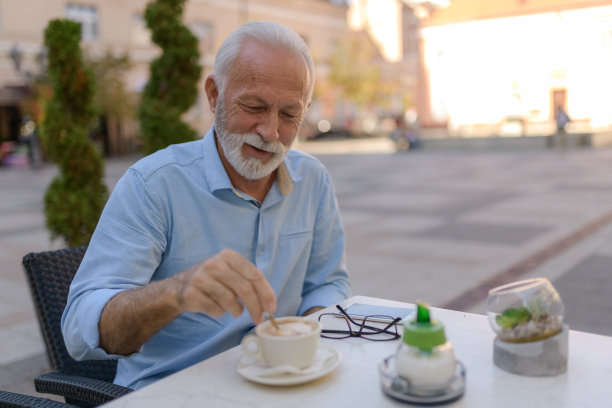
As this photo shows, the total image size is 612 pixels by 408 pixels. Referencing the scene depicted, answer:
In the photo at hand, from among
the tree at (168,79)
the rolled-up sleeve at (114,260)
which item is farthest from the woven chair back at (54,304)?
the tree at (168,79)

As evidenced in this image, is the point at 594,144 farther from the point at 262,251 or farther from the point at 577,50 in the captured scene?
the point at 262,251

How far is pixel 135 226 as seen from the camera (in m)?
1.68

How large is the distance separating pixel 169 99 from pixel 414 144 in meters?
21.5

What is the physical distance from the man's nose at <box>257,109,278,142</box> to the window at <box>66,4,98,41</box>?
88.6ft

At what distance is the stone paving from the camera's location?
4562mm

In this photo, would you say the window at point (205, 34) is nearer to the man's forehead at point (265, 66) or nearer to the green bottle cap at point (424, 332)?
the man's forehead at point (265, 66)

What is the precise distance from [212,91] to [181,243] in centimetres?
50

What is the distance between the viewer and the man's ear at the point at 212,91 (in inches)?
74.0

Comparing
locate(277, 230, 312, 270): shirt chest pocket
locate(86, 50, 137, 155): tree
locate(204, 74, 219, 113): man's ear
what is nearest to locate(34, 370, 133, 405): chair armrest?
locate(277, 230, 312, 270): shirt chest pocket

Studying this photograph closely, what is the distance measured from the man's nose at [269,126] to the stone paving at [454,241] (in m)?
2.44

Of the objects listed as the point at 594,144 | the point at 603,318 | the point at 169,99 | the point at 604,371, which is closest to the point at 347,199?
the point at 169,99

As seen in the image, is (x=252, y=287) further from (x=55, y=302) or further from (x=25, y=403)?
(x=55, y=302)

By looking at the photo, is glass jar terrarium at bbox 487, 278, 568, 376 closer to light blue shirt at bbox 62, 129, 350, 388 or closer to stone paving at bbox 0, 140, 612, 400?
light blue shirt at bbox 62, 129, 350, 388

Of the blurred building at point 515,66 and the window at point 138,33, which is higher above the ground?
the window at point 138,33
